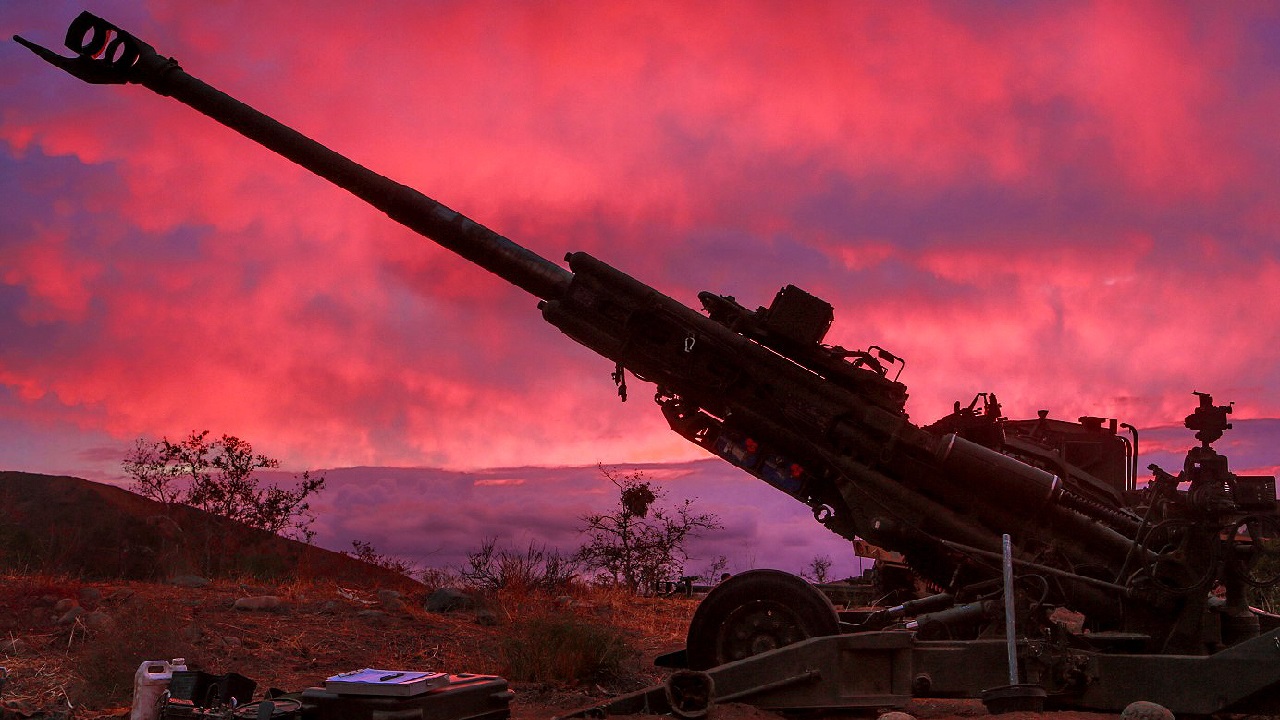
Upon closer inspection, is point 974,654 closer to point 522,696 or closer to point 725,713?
point 725,713

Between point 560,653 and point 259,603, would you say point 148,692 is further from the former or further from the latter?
point 259,603

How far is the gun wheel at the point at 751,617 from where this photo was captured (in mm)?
8773

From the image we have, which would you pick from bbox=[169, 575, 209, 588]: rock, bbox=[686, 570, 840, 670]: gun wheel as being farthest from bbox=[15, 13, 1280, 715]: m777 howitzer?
bbox=[169, 575, 209, 588]: rock

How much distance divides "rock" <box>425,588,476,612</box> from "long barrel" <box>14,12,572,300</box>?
5999mm

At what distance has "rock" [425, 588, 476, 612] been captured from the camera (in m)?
15.2

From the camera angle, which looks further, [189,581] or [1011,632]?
[189,581]

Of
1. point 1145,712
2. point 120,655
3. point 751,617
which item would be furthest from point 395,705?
point 120,655

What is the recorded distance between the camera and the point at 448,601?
603 inches

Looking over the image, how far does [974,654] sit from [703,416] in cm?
328

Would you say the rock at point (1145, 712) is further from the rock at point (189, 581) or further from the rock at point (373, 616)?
the rock at point (189, 581)

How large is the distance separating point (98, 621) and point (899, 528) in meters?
8.70

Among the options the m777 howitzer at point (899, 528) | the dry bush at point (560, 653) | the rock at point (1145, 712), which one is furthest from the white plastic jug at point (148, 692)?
the rock at point (1145, 712)

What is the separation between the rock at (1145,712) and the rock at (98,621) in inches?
377

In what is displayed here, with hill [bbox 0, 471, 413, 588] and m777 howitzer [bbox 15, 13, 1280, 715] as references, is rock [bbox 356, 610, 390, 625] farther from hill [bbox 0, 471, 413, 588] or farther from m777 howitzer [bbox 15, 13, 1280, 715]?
m777 howitzer [bbox 15, 13, 1280, 715]
